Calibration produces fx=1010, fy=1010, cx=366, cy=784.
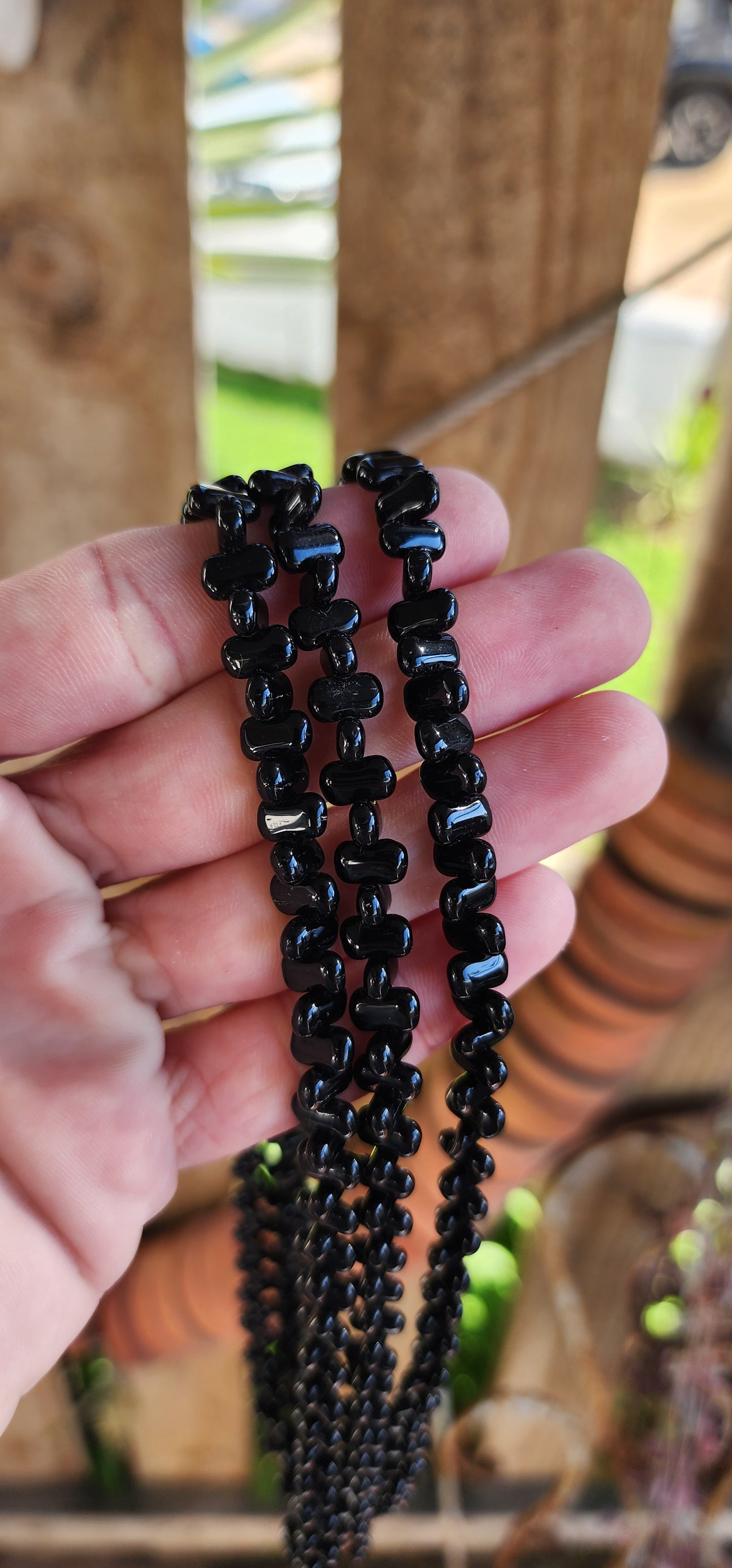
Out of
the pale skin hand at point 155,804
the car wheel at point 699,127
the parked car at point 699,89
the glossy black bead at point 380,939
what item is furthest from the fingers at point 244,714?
the car wheel at point 699,127

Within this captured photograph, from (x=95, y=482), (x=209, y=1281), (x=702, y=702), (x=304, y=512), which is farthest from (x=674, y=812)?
(x=209, y=1281)

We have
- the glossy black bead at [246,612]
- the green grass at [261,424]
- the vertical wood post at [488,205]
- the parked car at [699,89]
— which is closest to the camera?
the glossy black bead at [246,612]

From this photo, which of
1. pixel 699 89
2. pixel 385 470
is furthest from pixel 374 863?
pixel 699 89

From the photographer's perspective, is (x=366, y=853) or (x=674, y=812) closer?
(x=366, y=853)

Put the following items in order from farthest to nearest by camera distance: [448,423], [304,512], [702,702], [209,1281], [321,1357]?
[209,1281]
[702,702]
[448,423]
[321,1357]
[304,512]

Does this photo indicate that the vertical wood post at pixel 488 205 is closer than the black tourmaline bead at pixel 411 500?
No

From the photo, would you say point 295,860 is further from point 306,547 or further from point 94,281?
point 94,281

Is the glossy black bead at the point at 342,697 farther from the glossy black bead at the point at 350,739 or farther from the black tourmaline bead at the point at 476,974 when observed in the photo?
the black tourmaline bead at the point at 476,974

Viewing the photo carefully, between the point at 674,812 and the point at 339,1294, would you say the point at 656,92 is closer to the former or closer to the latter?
the point at 674,812
